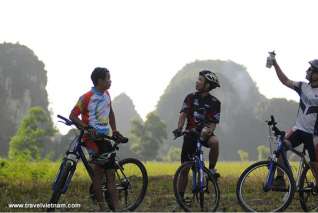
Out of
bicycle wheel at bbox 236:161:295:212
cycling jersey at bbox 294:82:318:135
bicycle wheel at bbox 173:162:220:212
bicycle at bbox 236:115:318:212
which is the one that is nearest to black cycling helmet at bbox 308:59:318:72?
cycling jersey at bbox 294:82:318:135

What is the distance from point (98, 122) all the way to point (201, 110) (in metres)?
1.62

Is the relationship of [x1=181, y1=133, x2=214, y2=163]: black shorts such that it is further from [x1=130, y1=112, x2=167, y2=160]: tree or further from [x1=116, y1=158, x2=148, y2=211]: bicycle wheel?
[x1=130, y1=112, x2=167, y2=160]: tree

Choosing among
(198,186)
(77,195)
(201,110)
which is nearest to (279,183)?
(198,186)

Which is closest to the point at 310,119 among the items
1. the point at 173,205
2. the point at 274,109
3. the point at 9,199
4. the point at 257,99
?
the point at 173,205

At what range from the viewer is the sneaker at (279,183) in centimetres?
721

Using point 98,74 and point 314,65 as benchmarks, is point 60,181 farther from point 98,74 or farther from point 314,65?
point 314,65

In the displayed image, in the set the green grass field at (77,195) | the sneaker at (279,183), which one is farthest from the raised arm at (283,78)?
the green grass field at (77,195)

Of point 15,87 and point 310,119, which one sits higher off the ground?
point 15,87

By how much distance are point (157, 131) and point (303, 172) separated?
7155 centimetres

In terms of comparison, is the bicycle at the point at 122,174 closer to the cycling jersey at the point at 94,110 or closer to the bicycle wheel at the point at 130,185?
the bicycle wheel at the point at 130,185

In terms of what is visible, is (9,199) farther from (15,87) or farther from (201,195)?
(15,87)

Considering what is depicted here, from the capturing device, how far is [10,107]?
106m

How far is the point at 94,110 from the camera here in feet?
24.3

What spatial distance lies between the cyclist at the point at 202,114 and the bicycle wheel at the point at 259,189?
739 millimetres
